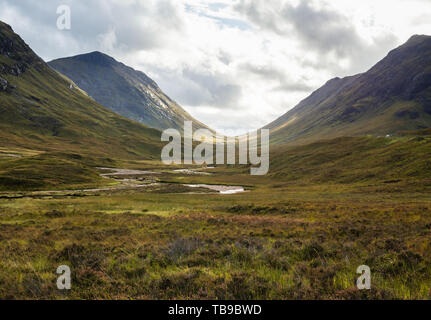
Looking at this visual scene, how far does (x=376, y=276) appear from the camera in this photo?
30.5ft

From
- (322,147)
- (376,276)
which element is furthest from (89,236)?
(322,147)

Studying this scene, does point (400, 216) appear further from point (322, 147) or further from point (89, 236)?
point (322, 147)

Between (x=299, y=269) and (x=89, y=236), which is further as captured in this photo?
(x=89, y=236)

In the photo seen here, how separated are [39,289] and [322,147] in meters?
149

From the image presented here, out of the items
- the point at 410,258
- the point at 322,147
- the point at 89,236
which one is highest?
the point at 322,147

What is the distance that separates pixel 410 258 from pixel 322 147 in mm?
141641
